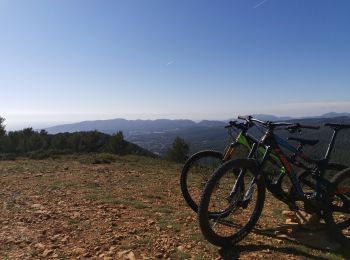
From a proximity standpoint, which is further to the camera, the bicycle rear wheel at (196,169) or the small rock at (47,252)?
the bicycle rear wheel at (196,169)

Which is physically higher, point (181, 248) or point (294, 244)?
point (181, 248)

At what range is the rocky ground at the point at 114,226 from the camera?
478 cm

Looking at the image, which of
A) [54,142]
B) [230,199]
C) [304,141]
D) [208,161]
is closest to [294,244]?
[230,199]

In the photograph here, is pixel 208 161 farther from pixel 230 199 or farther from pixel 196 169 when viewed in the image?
pixel 230 199

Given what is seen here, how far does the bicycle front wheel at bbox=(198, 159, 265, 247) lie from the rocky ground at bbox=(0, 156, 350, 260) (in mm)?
244

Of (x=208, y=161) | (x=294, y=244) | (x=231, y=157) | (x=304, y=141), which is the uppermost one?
(x=304, y=141)

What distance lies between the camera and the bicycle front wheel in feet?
15.2

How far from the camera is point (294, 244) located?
5145 mm

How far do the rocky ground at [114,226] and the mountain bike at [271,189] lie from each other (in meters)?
0.37

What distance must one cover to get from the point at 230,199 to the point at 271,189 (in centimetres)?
67

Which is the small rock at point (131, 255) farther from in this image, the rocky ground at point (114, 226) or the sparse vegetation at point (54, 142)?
the sparse vegetation at point (54, 142)

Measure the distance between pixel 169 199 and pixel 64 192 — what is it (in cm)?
269

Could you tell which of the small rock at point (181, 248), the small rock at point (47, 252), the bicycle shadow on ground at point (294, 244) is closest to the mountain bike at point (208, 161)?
the bicycle shadow on ground at point (294, 244)

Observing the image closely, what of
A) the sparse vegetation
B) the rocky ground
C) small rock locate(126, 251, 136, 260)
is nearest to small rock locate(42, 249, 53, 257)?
the rocky ground
